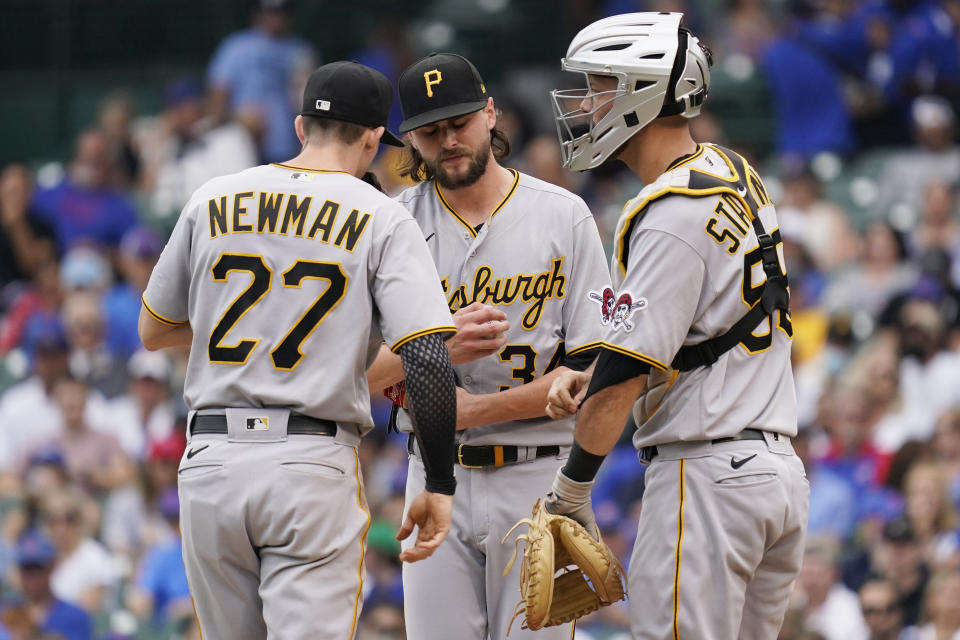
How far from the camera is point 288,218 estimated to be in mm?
4309

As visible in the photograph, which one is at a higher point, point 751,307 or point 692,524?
point 751,307

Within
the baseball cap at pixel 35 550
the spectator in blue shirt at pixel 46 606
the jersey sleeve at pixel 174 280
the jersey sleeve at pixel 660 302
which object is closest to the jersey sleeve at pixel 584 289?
the jersey sleeve at pixel 660 302

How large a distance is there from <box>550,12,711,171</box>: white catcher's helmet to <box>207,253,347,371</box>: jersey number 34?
94 cm

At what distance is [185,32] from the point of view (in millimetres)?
15180

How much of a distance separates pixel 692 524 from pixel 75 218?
9390mm

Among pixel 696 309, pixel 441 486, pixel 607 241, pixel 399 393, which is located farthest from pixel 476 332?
pixel 607 241

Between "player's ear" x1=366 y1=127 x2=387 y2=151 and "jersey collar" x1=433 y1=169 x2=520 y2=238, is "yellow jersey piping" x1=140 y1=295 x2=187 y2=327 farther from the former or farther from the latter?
"jersey collar" x1=433 y1=169 x2=520 y2=238

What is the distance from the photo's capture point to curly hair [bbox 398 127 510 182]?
5.22 m

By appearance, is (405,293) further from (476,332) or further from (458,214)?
(458,214)

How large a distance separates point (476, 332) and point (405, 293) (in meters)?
0.47

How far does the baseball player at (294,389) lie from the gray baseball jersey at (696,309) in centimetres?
60

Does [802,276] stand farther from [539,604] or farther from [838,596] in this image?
[539,604]

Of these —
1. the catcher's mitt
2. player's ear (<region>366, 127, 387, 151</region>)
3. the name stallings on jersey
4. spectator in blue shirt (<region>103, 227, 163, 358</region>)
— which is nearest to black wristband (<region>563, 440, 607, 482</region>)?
the catcher's mitt

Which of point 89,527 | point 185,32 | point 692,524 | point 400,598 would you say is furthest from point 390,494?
point 185,32
